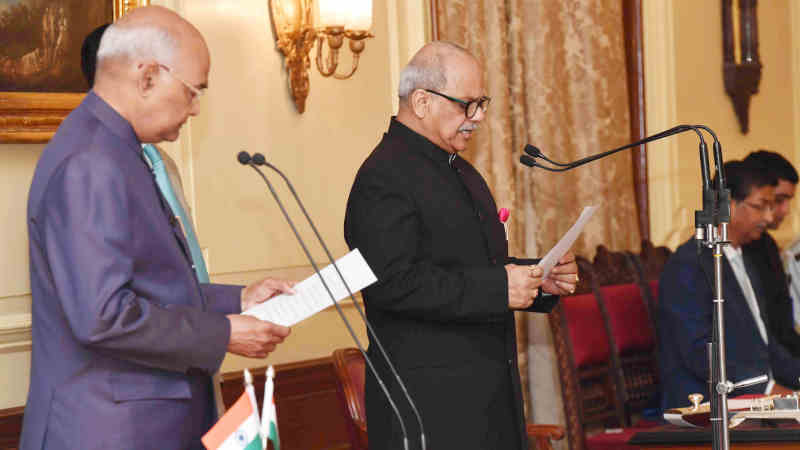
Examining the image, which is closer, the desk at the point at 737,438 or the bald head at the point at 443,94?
the desk at the point at 737,438

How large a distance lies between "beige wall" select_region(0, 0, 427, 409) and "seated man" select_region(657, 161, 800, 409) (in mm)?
1190

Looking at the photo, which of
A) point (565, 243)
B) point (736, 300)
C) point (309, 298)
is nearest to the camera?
point (309, 298)

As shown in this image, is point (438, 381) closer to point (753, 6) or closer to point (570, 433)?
point (570, 433)

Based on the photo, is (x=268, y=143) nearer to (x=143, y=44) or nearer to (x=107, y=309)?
(x=143, y=44)

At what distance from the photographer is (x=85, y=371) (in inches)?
79.0

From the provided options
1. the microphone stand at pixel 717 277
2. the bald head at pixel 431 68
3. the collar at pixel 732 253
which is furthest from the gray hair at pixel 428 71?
the collar at pixel 732 253

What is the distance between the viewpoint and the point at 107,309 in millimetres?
1914

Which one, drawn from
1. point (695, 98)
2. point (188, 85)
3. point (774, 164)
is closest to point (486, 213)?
point (188, 85)

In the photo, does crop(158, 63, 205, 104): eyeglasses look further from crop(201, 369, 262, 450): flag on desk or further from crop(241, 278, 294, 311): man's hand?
crop(201, 369, 262, 450): flag on desk

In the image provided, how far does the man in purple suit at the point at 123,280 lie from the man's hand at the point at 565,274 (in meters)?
1.03

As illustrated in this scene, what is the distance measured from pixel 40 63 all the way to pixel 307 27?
1.05m

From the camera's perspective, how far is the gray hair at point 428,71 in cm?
279

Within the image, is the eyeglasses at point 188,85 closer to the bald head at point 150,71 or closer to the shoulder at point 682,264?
the bald head at point 150,71

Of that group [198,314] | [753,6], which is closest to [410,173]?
[198,314]
